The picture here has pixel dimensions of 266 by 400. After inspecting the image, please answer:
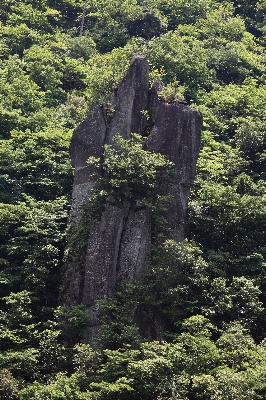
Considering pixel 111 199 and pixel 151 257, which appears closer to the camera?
pixel 151 257

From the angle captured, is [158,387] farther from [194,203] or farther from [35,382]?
[194,203]

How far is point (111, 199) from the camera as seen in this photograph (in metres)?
21.7

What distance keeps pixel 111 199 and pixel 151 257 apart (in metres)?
2.58

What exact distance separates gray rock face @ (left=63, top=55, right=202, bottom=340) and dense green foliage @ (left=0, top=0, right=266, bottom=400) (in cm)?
55

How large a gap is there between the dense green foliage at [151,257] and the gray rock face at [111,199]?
552mm

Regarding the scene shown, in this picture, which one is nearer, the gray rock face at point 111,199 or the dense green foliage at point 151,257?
the dense green foliage at point 151,257

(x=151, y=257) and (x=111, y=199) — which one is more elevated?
(x=111, y=199)

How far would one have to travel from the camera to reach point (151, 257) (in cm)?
2098

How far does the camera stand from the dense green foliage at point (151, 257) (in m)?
16.4

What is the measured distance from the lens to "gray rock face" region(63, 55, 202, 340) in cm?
2052

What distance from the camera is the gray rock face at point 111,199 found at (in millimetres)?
20516

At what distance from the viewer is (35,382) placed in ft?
53.4

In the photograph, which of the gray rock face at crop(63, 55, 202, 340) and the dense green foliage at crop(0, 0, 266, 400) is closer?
the dense green foliage at crop(0, 0, 266, 400)

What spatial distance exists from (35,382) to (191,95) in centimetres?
2084
